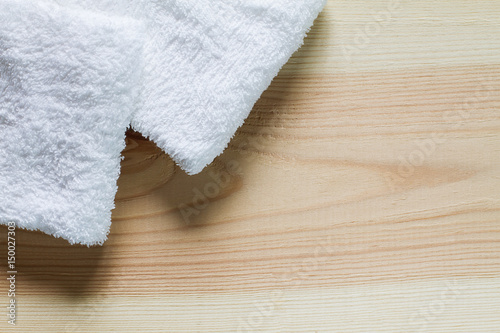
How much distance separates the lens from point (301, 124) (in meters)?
0.42

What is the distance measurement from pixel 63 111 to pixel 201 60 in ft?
0.40

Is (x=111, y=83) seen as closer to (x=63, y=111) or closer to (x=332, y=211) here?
(x=63, y=111)

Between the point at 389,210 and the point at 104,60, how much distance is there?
298 millimetres

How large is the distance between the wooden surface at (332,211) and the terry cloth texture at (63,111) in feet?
0.20

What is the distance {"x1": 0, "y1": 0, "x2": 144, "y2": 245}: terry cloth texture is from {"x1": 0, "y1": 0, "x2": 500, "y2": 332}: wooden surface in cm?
6

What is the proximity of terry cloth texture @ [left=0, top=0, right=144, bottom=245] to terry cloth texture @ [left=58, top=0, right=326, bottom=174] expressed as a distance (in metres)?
0.02

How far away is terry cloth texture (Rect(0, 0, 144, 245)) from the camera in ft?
1.16

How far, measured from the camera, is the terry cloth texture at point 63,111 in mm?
353

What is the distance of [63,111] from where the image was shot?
0.36 metres

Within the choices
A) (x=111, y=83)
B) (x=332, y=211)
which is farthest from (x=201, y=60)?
(x=332, y=211)

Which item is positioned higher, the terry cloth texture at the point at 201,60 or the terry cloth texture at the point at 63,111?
the terry cloth texture at the point at 201,60

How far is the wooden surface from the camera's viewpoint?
419mm

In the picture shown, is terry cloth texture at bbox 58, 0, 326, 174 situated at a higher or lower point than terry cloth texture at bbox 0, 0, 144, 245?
higher

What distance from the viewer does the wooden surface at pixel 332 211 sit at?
1.37 feet
